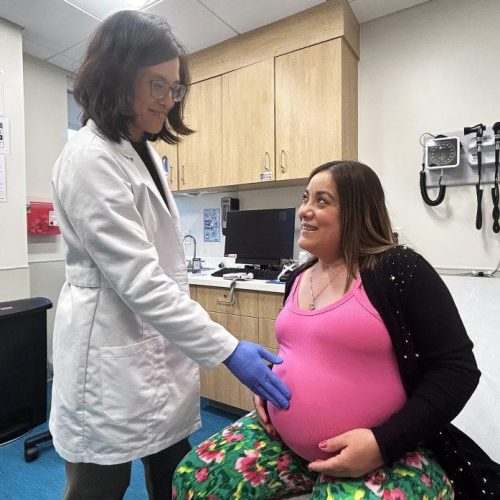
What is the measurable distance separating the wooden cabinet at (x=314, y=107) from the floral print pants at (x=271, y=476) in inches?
65.3

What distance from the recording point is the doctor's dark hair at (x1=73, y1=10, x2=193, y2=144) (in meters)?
0.85

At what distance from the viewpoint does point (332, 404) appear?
0.78m

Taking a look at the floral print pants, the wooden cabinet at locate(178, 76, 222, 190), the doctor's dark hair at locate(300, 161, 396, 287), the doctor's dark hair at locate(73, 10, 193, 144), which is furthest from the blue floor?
the wooden cabinet at locate(178, 76, 222, 190)

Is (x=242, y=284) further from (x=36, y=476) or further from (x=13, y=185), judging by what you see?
(x=13, y=185)

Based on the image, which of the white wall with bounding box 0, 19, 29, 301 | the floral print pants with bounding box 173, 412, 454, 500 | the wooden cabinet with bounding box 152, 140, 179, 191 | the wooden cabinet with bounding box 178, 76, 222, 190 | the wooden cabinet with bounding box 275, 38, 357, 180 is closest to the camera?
the floral print pants with bounding box 173, 412, 454, 500

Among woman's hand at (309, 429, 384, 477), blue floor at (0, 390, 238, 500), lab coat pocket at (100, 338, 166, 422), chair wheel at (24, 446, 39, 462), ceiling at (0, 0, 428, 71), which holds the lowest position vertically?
blue floor at (0, 390, 238, 500)

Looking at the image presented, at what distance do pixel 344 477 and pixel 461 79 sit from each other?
2.21 metres

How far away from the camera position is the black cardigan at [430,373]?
28.1 inches

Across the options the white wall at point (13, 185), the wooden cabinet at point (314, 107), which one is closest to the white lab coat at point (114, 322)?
the wooden cabinet at point (314, 107)

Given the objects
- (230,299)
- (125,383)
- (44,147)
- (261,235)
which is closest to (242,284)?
(230,299)

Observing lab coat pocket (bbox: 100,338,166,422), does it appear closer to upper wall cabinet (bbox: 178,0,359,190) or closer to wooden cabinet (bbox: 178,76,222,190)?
upper wall cabinet (bbox: 178,0,359,190)

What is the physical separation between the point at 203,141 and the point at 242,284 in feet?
3.85

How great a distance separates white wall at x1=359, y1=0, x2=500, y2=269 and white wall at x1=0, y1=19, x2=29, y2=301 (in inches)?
90.9

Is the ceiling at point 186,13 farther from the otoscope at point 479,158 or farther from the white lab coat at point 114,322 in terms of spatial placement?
the white lab coat at point 114,322
